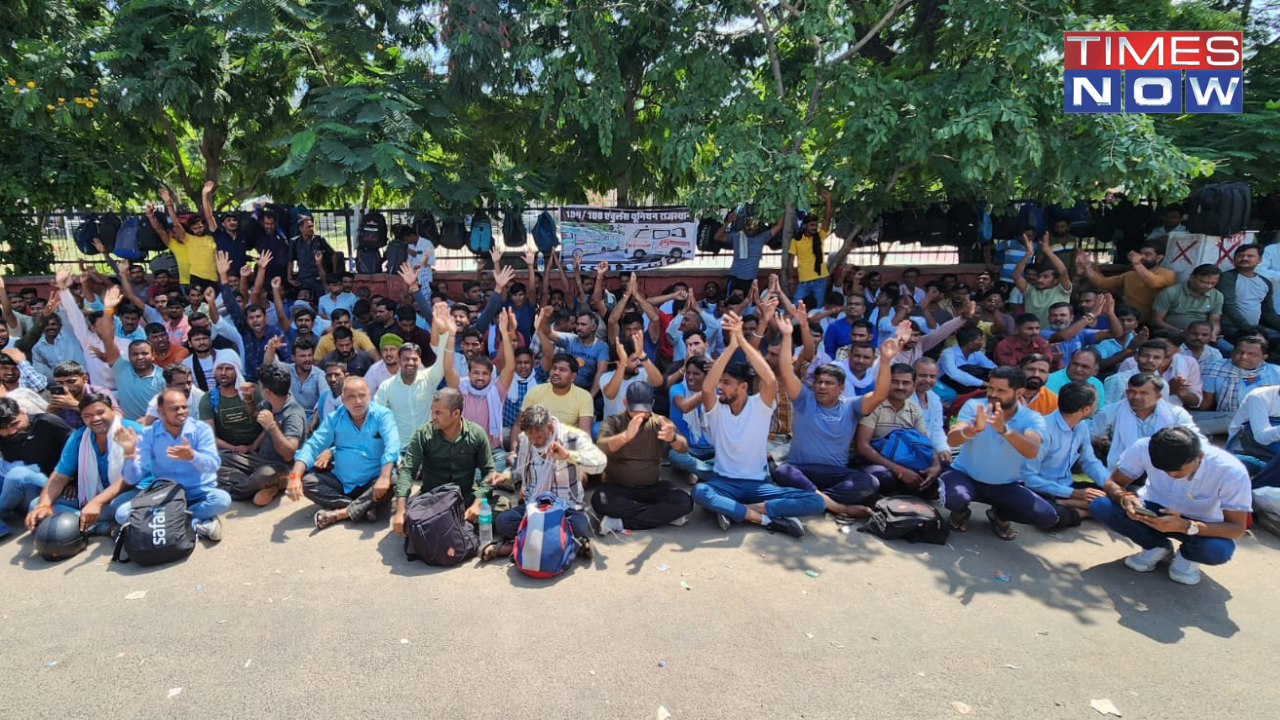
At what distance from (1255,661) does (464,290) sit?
366 inches

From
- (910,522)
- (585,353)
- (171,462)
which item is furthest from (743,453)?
(171,462)

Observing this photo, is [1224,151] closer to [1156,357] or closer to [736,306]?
[1156,357]

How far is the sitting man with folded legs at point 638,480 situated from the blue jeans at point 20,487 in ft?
13.3

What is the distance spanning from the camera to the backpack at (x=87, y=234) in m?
10.7

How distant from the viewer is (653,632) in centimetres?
426

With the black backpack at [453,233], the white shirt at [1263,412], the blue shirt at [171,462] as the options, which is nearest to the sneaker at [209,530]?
the blue shirt at [171,462]

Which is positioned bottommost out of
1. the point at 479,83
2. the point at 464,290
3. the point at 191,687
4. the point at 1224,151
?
the point at 191,687

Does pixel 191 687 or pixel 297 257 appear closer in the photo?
pixel 191 687

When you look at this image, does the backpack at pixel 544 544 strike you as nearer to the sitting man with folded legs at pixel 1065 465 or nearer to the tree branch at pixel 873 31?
the sitting man with folded legs at pixel 1065 465

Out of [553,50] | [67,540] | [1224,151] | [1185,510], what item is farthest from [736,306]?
[67,540]

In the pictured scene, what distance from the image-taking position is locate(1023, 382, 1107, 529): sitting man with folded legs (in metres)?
5.50

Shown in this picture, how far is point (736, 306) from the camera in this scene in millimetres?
8953

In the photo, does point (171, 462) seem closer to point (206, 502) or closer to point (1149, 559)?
point (206, 502)

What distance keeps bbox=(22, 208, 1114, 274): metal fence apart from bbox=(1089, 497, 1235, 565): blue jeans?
19.7ft
